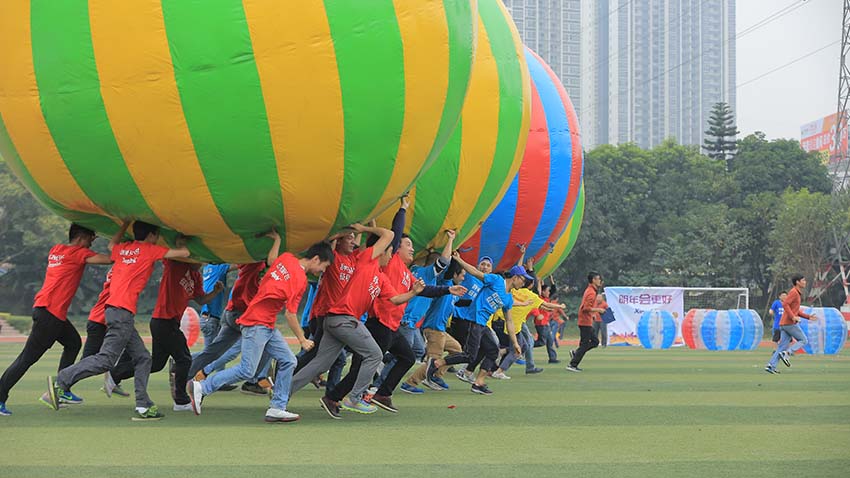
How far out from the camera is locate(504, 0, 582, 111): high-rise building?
268ft

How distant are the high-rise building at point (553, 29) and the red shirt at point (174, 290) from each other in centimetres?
7260

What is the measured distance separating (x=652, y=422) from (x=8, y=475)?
5.09m

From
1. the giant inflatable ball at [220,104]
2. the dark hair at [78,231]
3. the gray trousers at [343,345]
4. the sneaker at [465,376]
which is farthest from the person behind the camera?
the sneaker at [465,376]

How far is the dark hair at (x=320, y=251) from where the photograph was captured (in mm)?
8328

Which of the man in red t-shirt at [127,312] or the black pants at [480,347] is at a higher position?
the man in red t-shirt at [127,312]

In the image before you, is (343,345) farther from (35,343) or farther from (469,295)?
(469,295)

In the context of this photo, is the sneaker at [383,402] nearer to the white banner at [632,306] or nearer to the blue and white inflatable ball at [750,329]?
the blue and white inflatable ball at [750,329]

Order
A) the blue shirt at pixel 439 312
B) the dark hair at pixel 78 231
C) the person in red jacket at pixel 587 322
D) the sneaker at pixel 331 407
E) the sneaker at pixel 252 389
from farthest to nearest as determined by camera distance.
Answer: the person in red jacket at pixel 587 322 → the blue shirt at pixel 439 312 → the sneaker at pixel 252 389 → the sneaker at pixel 331 407 → the dark hair at pixel 78 231

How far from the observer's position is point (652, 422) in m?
8.98

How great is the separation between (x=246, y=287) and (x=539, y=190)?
413 centimetres

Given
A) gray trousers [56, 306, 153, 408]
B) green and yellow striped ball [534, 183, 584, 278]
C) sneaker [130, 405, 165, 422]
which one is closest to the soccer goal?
green and yellow striped ball [534, 183, 584, 278]

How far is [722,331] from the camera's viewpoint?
2656 cm

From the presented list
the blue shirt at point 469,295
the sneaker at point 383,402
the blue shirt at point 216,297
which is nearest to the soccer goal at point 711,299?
the blue shirt at point 469,295

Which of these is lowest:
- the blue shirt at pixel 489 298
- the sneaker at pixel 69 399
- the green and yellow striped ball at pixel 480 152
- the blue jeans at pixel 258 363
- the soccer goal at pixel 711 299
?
the soccer goal at pixel 711 299
